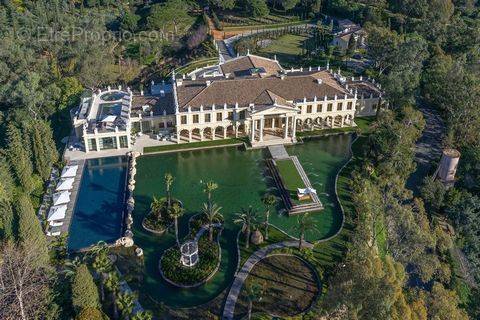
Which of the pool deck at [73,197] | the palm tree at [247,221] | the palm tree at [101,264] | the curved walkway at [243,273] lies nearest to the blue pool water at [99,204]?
the pool deck at [73,197]

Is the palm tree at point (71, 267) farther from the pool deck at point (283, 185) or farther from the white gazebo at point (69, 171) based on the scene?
the pool deck at point (283, 185)

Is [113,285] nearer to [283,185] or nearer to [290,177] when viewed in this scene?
[283,185]

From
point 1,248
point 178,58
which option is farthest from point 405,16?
point 1,248

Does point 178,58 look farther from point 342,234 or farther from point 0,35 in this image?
point 342,234

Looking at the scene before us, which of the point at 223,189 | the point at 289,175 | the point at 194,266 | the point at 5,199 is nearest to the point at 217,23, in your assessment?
the point at 289,175

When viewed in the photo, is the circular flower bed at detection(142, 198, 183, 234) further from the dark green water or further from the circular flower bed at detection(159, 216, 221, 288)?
the circular flower bed at detection(159, 216, 221, 288)

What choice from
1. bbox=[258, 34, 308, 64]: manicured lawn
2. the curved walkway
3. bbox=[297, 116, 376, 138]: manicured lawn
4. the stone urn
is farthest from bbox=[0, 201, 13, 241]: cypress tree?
bbox=[258, 34, 308, 64]: manicured lawn

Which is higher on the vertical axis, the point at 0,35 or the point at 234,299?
the point at 0,35
